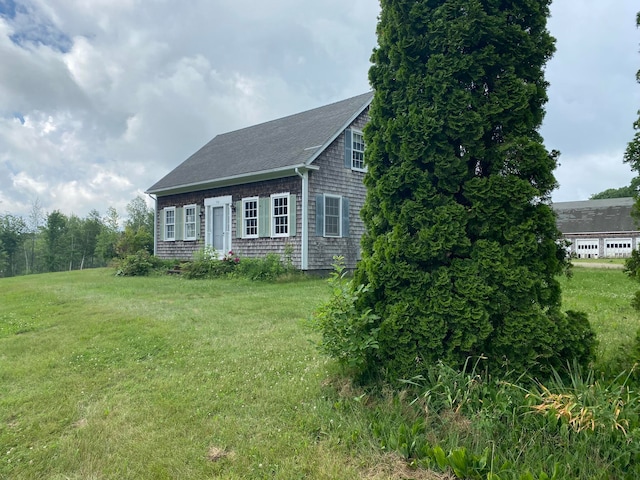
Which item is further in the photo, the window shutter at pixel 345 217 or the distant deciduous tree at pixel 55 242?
the distant deciduous tree at pixel 55 242

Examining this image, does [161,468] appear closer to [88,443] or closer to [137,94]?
[88,443]

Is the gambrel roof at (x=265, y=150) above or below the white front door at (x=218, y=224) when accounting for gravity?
above

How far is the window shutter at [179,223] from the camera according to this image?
1702cm

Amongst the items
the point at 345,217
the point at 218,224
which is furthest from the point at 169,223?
the point at 345,217

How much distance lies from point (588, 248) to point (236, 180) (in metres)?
37.7

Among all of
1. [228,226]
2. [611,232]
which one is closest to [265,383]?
[228,226]

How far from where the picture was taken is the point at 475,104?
2918 millimetres

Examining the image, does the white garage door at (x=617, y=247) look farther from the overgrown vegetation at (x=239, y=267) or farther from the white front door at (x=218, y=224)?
the white front door at (x=218, y=224)

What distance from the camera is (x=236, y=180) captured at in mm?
14656

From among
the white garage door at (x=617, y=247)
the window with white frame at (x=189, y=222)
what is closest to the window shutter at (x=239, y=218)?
the window with white frame at (x=189, y=222)

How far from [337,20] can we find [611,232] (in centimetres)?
3730

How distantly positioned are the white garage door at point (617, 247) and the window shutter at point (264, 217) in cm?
3627

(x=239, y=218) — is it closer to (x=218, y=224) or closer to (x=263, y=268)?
(x=218, y=224)

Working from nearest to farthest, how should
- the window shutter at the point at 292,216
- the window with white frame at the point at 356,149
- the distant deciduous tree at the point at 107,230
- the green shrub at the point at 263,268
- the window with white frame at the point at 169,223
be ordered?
1. the green shrub at the point at 263,268
2. the window shutter at the point at 292,216
3. the window with white frame at the point at 356,149
4. the window with white frame at the point at 169,223
5. the distant deciduous tree at the point at 107,230
